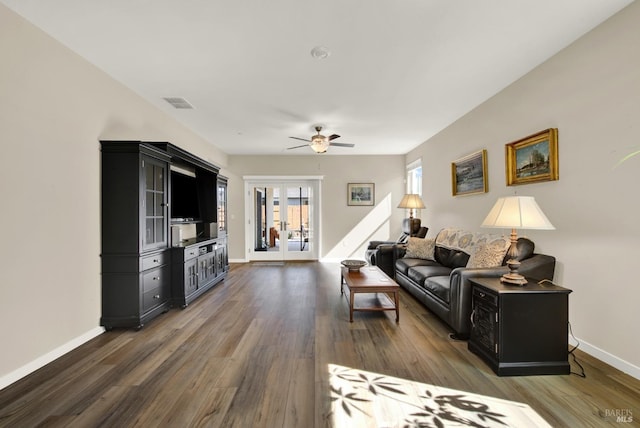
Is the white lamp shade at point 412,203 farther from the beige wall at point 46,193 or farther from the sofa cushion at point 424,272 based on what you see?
the beige wall at point 46,193

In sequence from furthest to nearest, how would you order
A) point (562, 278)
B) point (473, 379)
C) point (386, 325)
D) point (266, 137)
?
point (266, 137)
point (386, 325)
point (562, 278)
point (473, 379)

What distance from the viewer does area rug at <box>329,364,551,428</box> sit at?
1.65 meters

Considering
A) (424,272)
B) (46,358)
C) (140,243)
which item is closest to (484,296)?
(424,272)

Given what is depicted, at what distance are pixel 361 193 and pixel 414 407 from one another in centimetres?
567

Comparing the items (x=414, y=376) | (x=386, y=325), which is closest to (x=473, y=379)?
(x=414, y=376)

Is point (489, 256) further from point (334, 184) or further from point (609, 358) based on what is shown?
point (334, 184)

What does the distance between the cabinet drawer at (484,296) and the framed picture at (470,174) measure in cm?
197

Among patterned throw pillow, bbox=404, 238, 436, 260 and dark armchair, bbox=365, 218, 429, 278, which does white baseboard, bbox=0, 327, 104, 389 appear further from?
patterned throw pillow, bbox=404, 238, 436, 260

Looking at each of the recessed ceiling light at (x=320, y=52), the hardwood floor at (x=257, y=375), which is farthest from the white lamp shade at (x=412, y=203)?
the recessed ceiling light at (x=320, y=52)

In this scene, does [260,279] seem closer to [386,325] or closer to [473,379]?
[386,325]

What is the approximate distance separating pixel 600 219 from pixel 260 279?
474 centimetres

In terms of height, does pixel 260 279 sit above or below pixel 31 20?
below

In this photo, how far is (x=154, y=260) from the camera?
328 centimetres

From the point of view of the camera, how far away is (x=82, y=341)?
105 inches
